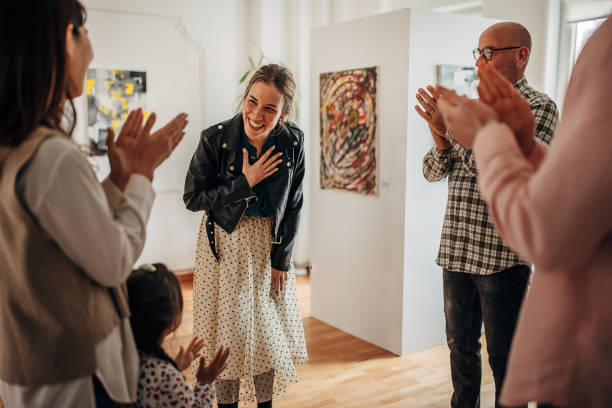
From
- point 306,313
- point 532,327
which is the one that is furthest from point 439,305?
point 532,327

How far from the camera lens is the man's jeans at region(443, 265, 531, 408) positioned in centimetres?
203

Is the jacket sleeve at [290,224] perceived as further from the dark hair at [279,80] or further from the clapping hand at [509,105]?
the clapping hand at [509,105]

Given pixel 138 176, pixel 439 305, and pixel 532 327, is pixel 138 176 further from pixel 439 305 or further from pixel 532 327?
pixel 439 305

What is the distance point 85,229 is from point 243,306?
4.20 ft

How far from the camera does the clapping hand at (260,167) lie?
210cm

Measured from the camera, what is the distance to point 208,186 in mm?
2182

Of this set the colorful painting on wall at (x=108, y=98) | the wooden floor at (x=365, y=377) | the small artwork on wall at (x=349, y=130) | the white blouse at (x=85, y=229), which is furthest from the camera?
the colorful painting on wall at (x=108, y=98)

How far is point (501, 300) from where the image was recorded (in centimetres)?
203

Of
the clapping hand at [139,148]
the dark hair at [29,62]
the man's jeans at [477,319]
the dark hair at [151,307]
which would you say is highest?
the dark hair at [29,62]

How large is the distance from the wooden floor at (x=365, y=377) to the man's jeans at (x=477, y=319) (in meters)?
0.46

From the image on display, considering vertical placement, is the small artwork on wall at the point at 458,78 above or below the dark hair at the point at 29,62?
above

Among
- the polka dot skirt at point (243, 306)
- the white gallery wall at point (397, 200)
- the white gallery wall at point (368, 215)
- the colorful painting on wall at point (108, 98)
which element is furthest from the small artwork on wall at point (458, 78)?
the colorful painting on wall at point (108, 98)

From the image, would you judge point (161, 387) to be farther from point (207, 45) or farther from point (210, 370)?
point (207, 45)

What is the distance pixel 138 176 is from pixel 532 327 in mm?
800
